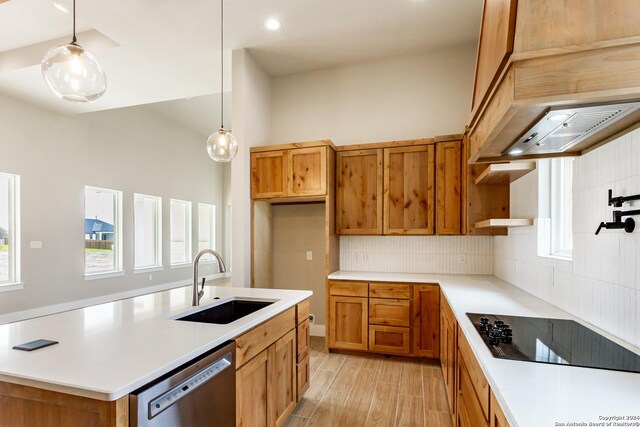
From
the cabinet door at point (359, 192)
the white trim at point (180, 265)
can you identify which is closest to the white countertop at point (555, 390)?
the cabinet door at point (359, 192)

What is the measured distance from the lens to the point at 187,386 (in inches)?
50.4

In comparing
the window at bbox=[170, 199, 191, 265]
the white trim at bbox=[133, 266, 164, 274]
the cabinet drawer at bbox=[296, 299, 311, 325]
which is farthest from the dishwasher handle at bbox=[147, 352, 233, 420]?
the window at bbox=[170, 199, 191, 265]

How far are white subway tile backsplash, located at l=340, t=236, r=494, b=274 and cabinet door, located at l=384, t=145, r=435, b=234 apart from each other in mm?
334

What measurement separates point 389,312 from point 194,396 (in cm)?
252

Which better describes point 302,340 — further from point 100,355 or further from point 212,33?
point 212,33

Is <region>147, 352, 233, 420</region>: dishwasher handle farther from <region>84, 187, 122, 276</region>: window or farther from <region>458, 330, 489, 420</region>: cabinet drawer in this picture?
<region>84, 187, 122, 276</region>: window

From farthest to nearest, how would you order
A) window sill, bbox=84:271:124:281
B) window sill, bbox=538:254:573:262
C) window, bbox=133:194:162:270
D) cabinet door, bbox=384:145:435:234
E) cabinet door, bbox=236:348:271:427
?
1. window, bbox=133:194:162:270
2. window sill, bbox=84:271:124:281
3. cabinet door, bbox=384:145:435:234
4. window sill, bbox=538:254:573:262
5. cabinet door, bbox=236:348:271:427

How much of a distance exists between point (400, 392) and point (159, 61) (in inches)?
182

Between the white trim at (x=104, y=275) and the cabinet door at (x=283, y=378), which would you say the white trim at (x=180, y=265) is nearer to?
the white trim at (x=104, y=275)

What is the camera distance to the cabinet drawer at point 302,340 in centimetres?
247

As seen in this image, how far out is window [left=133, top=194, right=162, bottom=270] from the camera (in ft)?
23.6

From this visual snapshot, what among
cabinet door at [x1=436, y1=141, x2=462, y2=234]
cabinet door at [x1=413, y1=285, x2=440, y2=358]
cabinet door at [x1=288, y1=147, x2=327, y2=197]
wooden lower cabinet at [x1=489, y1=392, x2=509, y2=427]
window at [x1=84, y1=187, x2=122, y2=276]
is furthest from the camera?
window at [x1=84, y1=187, x2=122, y2=276]

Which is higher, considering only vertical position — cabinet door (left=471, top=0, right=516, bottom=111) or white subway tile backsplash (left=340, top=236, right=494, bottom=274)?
cabinet door (left=471, top=0, right=516, bottom=111)

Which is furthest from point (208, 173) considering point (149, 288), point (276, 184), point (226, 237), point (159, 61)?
point (276, 184)
